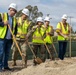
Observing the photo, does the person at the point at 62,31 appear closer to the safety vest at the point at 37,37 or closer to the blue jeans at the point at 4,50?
the safety vest at the point at 37,37

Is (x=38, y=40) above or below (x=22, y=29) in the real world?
below

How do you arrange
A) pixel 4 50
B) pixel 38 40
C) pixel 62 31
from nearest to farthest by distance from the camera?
pixel 4 50
pixel 38 40
pixel 62 31

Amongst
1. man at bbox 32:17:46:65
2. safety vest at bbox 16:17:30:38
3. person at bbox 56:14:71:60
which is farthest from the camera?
person at bbox 56:14:71:60

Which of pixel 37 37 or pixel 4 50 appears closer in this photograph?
pixel 4 50

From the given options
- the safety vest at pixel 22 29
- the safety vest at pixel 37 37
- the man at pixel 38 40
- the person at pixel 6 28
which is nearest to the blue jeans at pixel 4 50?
the person at pixel 6 28

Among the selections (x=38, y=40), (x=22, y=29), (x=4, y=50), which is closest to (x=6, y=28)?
(x=4, y=50)

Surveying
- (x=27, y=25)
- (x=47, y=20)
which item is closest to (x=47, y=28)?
(x=47, y=20)

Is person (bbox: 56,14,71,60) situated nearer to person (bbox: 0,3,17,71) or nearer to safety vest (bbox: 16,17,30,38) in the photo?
safety vest (bbox: 16,17,30,38)

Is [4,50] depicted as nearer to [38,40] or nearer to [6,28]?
[6,28]

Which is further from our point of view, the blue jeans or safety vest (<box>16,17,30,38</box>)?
safety vest (<box>16,17,30,38</box>)

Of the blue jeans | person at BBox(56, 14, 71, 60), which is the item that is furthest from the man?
the blue jeans

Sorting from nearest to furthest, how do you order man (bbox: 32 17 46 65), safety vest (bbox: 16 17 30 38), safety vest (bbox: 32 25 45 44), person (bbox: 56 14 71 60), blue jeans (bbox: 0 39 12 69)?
1. blue jeans (bbox: 0 39 12 69)
2. safety vest (bbox: 16 17 30 38)
3. man (bbox: 32 17 46 65)
4. safety vest (bbox: 32 25 45 44)
5. person (bbox: 56 14 71 60)

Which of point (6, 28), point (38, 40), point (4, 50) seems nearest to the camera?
point (6, 28)

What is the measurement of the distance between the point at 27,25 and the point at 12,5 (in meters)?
1.51
